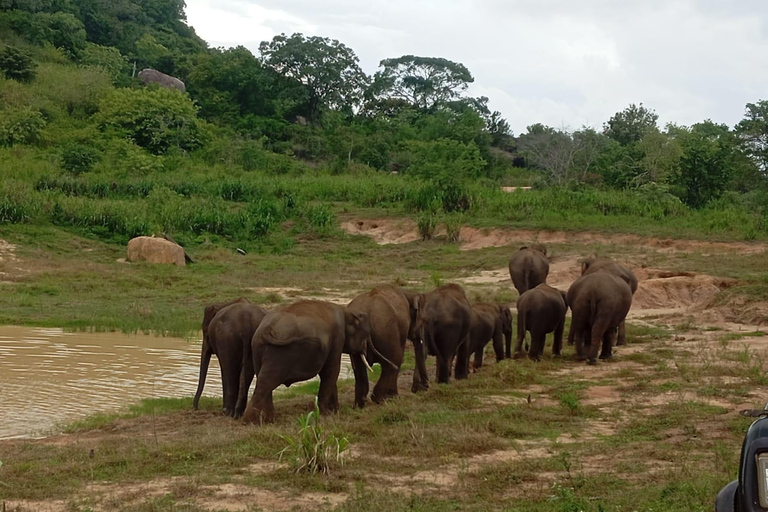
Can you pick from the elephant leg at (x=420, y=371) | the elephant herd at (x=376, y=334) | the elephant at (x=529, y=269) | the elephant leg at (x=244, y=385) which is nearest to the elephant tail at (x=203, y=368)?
the elephant herd at (x=376, y=334)

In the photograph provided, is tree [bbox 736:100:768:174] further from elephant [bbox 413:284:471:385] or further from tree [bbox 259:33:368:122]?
elephant [bbox 413:284:471:385]

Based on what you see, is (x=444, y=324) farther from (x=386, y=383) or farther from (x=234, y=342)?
(x=234, y=342)

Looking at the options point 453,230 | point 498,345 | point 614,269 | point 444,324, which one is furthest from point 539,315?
point 453,230

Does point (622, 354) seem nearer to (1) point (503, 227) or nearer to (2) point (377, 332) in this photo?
(2) point (377, 332)

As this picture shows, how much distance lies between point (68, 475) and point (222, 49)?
63.8m

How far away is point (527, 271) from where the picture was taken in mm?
16859

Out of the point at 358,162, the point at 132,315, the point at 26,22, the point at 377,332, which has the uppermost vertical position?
the point at 26,22

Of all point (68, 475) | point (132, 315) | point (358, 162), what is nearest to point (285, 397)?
point (68, 475)

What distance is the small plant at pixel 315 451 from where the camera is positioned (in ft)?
21.0

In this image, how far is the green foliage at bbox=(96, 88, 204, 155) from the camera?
45.6 m

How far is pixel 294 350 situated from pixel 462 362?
10.9 feet

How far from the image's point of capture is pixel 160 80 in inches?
2307

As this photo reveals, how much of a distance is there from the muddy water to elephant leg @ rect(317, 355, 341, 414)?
7.60 feet

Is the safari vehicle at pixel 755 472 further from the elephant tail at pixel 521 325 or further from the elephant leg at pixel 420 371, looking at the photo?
the elephant tail at pixel 521 325
